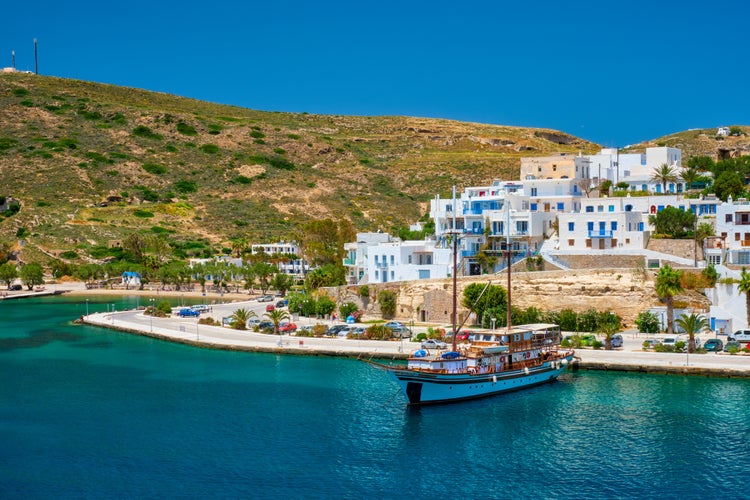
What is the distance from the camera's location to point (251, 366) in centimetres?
5341

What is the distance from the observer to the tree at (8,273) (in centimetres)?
11064

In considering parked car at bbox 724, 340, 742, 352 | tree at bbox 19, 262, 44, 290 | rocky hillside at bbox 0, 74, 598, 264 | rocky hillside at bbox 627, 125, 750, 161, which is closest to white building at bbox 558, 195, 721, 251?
parked car at bbox 724, 340, 742, 352

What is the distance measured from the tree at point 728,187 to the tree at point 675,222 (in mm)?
9381

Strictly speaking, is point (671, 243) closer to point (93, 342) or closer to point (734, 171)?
point (734, 171)

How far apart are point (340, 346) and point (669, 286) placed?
2130 centimetres

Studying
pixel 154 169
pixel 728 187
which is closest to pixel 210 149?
pixel 154 169

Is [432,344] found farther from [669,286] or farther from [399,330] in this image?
[669,286]

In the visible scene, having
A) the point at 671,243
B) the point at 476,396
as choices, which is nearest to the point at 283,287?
the point at 671,243

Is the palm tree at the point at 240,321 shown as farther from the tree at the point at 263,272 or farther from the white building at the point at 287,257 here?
the white building at the point at 287,257

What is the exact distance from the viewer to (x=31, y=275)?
359 ft

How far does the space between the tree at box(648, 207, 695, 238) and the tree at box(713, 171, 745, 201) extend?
9.38 m

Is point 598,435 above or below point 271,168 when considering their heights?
below

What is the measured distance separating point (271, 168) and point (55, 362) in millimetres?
103202

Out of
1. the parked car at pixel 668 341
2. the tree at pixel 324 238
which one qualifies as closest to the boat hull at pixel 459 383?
the parked car at pixel 668 341
